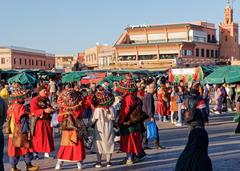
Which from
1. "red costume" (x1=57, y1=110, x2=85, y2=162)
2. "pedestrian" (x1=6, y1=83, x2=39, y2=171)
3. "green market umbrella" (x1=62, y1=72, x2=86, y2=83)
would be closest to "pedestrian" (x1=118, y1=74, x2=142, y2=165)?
"red costume" (x1=57, y1=110, x2=85, y2=162)

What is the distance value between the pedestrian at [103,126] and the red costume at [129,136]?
329 millimetres

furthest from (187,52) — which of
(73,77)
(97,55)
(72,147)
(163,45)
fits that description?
(72,147)

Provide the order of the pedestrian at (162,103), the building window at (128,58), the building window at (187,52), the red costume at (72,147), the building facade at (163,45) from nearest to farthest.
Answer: the red costume at (72,147) < the pedestrian at (162,103) < the building facade at (163,45) < the building window at (187,52) < the building window at (128,58)

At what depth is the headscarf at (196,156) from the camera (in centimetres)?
601

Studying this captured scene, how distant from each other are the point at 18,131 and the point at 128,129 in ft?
7.69

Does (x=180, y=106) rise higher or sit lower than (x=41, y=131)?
higher

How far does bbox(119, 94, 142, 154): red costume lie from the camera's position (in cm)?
1166

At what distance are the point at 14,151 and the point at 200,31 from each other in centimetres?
8609

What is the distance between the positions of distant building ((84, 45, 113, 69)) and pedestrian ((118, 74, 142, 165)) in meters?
89.7

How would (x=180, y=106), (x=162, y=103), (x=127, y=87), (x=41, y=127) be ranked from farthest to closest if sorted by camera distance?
1. (x=162, y=103)
2. (x=180, y=106)
3. (x=127, y=87)
4. (x=41, y=127)

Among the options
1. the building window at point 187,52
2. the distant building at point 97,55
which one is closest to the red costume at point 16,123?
the building window at point 187,52

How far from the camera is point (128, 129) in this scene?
11688 millimetres

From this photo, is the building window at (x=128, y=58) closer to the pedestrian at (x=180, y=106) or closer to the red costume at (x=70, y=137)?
the pedestrian at (x=180, y=106)

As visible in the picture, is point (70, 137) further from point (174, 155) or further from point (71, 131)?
point (174, 155)
